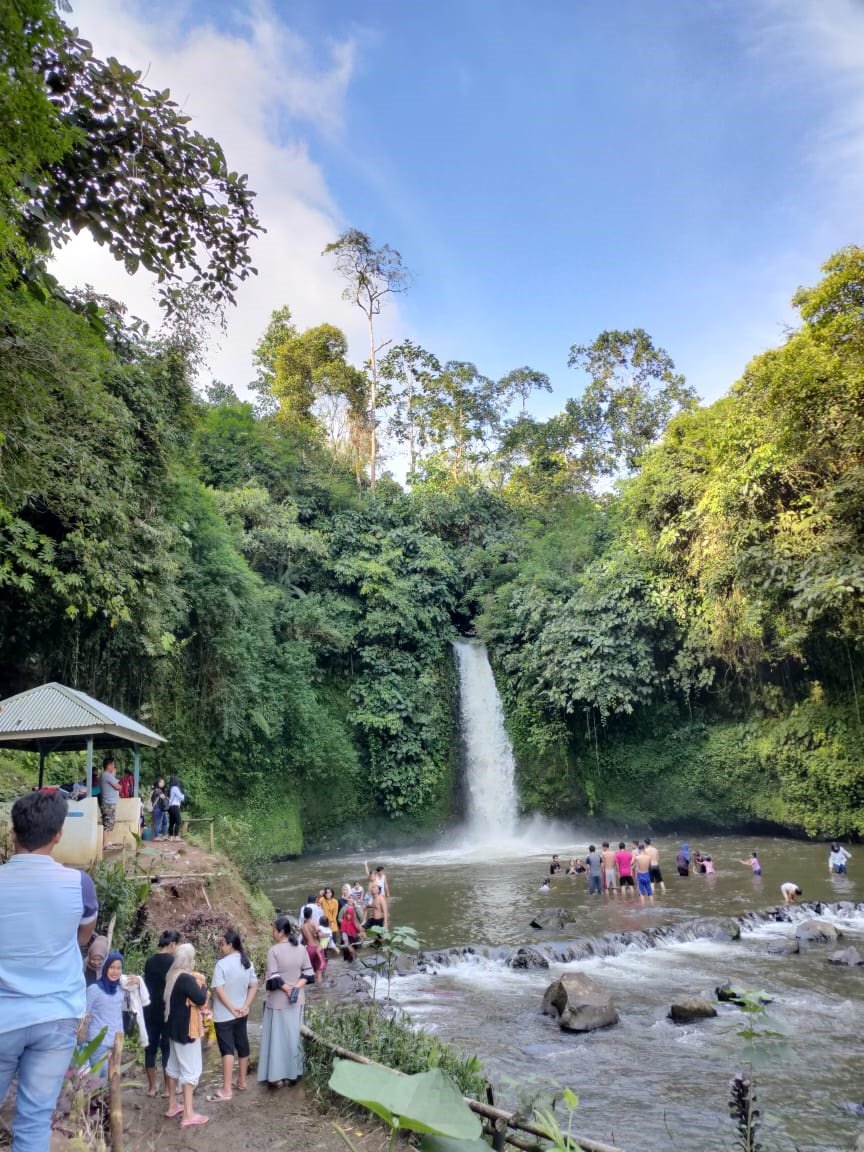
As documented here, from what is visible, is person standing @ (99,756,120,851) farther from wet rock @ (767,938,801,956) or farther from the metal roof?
wet rock @ (767,938,801,956)

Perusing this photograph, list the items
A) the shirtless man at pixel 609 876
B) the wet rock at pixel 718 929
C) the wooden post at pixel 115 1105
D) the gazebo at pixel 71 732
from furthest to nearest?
the shirtless man at pixel 609 876 → the wet rock at pixel 718 929 → the gazebo at pixel 71 732 → the wooden post at pixel 115 1105

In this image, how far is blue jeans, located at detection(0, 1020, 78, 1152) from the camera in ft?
7.95

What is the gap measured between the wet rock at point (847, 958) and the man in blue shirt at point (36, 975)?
1015 cm

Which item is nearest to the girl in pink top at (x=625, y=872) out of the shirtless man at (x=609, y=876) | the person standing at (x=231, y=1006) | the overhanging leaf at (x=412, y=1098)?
the shirtless man at (x=609, y=876)

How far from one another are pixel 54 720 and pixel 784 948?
34.1 feet

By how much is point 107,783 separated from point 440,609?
14054 millimetres

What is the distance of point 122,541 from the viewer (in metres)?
12.7

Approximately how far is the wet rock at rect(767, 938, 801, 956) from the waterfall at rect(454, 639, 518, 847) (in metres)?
11.3

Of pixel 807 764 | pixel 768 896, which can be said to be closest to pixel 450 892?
pixel 768 896

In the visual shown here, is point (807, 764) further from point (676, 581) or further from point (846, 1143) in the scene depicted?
point (846, 1143)

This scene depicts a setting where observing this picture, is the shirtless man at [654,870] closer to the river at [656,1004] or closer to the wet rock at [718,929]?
the river at [656,1004]

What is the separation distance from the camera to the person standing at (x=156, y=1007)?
18.3ft

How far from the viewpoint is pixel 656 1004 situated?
28.0 ft

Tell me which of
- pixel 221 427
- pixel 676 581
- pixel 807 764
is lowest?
pixel 807 764
